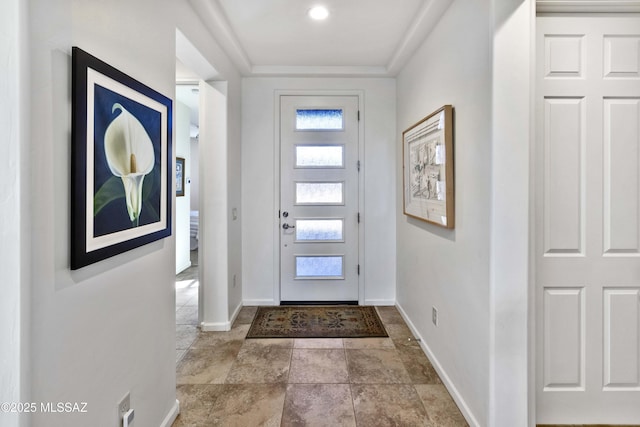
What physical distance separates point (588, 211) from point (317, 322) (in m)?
2.27

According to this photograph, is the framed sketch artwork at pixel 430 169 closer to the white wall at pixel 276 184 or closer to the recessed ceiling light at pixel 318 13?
the white wall at pixel 276 184

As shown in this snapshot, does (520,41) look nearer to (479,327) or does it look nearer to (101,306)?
(479,327)

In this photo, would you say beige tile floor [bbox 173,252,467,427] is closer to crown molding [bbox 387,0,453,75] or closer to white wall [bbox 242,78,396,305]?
white wall [bbox 242,78,396,305]

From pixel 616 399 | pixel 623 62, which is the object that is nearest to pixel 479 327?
pixel 616 399

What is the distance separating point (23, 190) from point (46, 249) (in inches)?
7.3

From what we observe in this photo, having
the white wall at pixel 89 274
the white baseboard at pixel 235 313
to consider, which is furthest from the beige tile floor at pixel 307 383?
the white wall at pixel 89 274

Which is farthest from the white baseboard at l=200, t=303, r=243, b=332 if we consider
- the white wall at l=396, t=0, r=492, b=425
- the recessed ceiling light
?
the recessed ceiling light

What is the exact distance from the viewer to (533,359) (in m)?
1.57

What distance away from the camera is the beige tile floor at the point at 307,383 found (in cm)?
179

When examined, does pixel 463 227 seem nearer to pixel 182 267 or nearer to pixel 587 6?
pixel 587 6

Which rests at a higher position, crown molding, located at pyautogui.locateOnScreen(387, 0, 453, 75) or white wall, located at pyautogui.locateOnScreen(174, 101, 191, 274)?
crown molding, located at pyautogui.locateOnScreen(387, 0, 453, 75)

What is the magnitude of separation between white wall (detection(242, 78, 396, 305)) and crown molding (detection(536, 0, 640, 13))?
75.2 inches

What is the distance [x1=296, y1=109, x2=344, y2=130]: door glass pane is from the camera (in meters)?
3.46

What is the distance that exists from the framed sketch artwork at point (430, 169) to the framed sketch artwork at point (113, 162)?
1.65 metres
